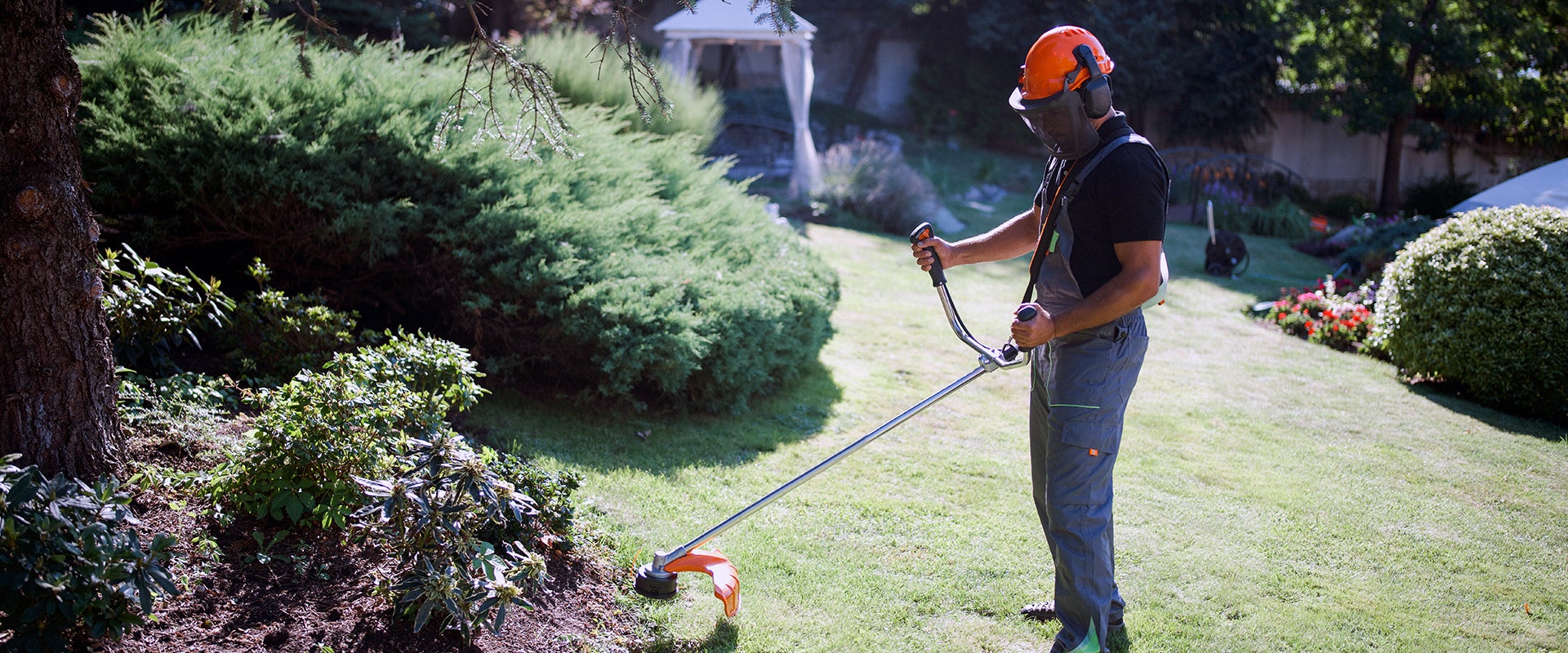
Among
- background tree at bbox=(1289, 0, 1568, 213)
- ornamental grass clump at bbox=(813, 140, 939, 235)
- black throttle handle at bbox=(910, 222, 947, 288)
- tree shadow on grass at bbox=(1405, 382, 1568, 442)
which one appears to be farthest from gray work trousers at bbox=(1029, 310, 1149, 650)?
background tree at bbox=(1289, 0, 1568, 213)

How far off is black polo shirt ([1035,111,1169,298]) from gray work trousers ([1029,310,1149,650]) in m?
0.20

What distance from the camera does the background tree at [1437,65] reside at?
18.3 meters

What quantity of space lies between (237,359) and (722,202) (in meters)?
3.38

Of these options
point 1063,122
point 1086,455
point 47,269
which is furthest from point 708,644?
point 47,269

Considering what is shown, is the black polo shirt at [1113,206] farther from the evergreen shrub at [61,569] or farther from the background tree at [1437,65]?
the background tree at [1437,65]

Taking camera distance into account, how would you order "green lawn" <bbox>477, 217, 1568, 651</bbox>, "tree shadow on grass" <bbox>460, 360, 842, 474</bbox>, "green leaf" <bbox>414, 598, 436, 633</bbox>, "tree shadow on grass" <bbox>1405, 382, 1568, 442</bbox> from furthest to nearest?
1. "tree shadow on grass" <bbox>1405, 382, 1568, 442</bbox>
2. "tree shadow on grass" <bbox>460, 360, 842, 474</bbox>
3. "green lawn" <bbox>477, 217, 1568, 651</bbox>
4. "green leaf" <bbox>414, 598, 436, 633</bbox>

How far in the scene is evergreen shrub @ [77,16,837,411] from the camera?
4668 millimetres

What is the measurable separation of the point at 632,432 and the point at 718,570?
1.95 metres

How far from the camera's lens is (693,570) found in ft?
10.6

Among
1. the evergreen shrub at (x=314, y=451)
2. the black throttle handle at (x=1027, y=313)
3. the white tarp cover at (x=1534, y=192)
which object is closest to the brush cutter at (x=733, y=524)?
the black throttle handle at (x=1027, y=313)

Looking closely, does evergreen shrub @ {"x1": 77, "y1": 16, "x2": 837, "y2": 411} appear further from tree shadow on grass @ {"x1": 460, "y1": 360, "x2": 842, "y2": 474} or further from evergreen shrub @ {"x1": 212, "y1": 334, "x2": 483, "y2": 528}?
evergreen shrub @ {"x1": 212, "y1": 334, "x2": 483, "y2": 528}

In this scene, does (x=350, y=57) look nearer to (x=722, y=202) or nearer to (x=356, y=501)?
(x=722, y=202)

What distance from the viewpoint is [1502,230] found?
262 inches

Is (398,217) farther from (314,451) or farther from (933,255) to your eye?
(933,255)
